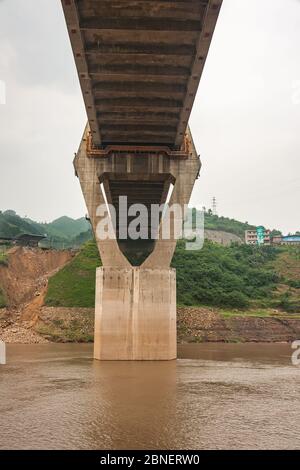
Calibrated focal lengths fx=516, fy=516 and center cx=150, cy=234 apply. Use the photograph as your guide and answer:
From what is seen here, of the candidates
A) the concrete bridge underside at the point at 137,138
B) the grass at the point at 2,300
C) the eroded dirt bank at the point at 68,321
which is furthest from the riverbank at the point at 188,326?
the concrete bridge underside at the point at 137,138

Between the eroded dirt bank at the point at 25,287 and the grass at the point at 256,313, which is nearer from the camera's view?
the eroded dirt bank at the point at 25,287

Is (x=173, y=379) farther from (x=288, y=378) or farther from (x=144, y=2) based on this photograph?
(x=144, y=2)

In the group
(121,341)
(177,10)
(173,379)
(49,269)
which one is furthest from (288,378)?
(49,269)

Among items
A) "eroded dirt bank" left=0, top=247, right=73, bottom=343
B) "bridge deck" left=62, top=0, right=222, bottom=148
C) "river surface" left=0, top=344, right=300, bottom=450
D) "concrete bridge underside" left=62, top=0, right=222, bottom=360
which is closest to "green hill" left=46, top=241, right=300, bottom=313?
"eroded dirt bank" left=0, top=247, right=73, bottom=343

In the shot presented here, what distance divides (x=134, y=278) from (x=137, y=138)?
7871 mm

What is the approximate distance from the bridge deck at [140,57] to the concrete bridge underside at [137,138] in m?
0.04

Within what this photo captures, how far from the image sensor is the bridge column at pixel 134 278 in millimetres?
27547

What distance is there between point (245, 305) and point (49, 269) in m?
23.1

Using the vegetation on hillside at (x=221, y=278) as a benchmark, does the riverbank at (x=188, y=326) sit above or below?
below

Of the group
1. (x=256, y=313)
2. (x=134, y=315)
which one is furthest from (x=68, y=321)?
(x=256, y=313)

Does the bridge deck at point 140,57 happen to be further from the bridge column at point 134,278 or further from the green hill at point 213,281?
the green hill at point 213,281

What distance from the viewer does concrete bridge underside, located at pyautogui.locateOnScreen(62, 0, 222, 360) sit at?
731 inches

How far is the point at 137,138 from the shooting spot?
2908 centimetres

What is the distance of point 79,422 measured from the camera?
13.8 m
